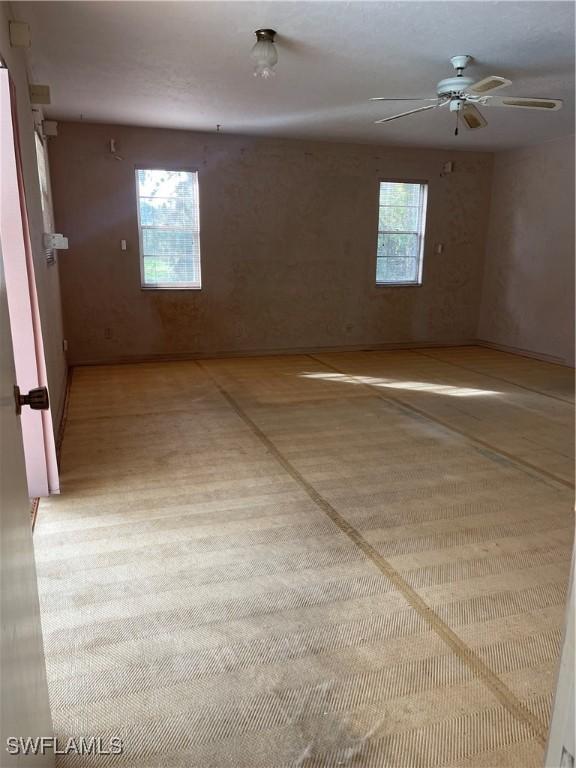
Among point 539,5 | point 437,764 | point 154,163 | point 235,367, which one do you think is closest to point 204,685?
point 437,764

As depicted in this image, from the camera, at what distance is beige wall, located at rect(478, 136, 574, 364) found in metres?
6.56

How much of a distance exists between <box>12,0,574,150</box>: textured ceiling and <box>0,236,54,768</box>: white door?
113 inches

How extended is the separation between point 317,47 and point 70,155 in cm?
351

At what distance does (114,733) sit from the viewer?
148 centimetres

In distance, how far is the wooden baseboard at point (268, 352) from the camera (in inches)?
255

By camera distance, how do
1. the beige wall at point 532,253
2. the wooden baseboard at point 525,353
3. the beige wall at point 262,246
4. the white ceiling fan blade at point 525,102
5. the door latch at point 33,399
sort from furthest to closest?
the wooden baseboard at point 525,353 < the beige wall at point 532,253 < the beige wall at point 262,246 < the white ceiling fan blade at point 525,102 < the door latch at point 33,399

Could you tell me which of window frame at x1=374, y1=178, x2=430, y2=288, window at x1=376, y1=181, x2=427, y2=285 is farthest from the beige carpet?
window at x1=376, y1=181, x2=427, y2=285

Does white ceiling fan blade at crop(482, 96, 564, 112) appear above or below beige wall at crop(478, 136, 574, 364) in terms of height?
above

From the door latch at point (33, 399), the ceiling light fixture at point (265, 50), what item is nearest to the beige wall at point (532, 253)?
the ceiling light fixture at point (265, 50)

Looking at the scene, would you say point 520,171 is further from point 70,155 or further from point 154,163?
point 70,155

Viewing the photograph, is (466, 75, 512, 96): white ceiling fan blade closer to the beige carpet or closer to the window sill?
the beige carpet

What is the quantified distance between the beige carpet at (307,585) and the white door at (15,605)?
47 centimetres

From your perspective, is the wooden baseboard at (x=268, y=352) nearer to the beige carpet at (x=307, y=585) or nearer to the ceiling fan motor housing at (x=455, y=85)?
the beige carpet at (x=307, y=585)

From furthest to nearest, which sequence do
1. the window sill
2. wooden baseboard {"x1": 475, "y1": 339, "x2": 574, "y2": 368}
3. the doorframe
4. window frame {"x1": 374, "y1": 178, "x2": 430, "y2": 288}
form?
window frame {"x1": 374, "y1": 178, "x2": 430, "y2": 288}
wooden baseboard {"x1": 475, "y1": 339, "x2": 574, "y2": 368}
the window sill
the doorframe
